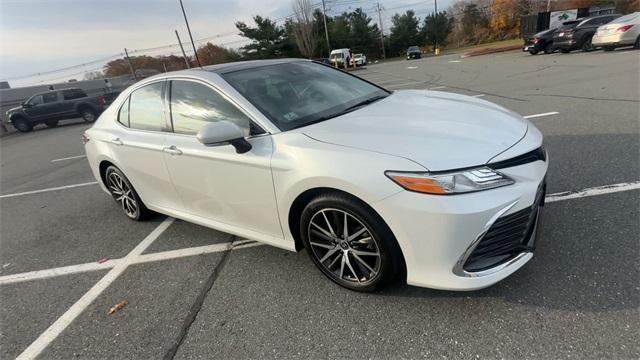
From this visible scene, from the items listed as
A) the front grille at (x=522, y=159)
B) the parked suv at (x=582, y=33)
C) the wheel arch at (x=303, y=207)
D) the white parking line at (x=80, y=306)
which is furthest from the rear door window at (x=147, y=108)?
the parked suv at (x=582, y=33)

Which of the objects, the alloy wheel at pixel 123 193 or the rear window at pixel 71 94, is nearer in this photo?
the alloy wheel at pixel 123 193

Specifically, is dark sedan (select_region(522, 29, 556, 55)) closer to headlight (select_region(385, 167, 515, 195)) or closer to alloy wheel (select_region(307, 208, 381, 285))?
headlight (select_region(385, 167, 515, 195))

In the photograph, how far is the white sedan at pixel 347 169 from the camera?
196cm

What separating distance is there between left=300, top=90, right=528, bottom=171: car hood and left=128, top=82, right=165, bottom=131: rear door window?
160cm

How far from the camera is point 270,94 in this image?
2.84 m

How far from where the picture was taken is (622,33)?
42.9 feet

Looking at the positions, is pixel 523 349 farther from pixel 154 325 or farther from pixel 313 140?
pixel 154 325

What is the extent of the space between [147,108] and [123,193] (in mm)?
1249

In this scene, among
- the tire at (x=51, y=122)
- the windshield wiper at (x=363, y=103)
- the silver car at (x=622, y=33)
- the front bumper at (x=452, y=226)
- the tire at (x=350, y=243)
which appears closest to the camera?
the front bumper at (x=452, y=226)

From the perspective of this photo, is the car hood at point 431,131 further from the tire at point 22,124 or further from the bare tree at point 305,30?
the bare tree at point 305,30

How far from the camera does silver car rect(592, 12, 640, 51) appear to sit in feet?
42.5

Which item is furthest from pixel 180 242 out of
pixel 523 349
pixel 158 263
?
pixel 523 349

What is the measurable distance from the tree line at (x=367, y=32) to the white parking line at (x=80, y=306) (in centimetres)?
4999

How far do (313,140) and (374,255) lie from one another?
83 centimetres
